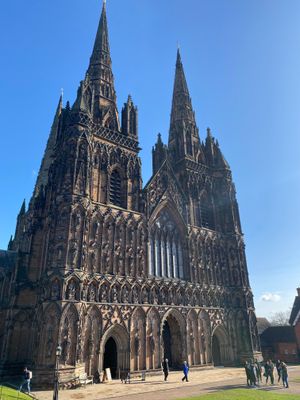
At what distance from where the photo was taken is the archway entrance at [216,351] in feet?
108

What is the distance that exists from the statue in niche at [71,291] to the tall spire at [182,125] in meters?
22.5

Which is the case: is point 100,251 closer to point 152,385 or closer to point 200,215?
point 152,385

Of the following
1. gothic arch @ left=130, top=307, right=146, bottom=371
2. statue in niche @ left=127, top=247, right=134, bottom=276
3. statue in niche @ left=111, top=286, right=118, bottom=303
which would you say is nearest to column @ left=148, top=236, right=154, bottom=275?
statue in niche @ left=127, top=247, right=134, bottom=276

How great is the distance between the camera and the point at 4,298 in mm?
31344

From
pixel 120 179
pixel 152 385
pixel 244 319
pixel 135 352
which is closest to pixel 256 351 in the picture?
pixel 244 319

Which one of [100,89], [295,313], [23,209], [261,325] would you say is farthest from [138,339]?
[23,209]

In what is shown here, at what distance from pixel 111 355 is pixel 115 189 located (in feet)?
48.1

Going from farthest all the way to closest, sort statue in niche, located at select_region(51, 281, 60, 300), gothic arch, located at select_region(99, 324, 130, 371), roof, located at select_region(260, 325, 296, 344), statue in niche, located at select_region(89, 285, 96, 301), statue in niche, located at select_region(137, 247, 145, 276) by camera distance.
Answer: roof, located at select_region(260, 325, 296, 344) → statue in niche, located at select_region(137, 247, 145, 276) → gothic arch, located at select_region(99, 324, 130, 371) → statue in niche, located at select_region(89, 285, 96, 301) → statue in niche, located at select_region(51, 281, 60, 300)

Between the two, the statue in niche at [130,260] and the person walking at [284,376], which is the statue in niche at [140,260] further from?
the person walking at [284,376]

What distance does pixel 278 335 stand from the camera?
45.4 metres

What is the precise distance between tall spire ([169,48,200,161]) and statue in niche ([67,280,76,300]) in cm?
2253

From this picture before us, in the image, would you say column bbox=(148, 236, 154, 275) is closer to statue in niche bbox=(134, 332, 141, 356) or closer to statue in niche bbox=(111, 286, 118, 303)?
statue in niche bbox=(111, 286, 118, 303)

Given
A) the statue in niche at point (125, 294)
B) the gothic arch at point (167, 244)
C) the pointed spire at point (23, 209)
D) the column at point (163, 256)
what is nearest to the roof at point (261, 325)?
the gothic arch at point (167, 244)

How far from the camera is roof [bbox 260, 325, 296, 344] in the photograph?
43625 mm
